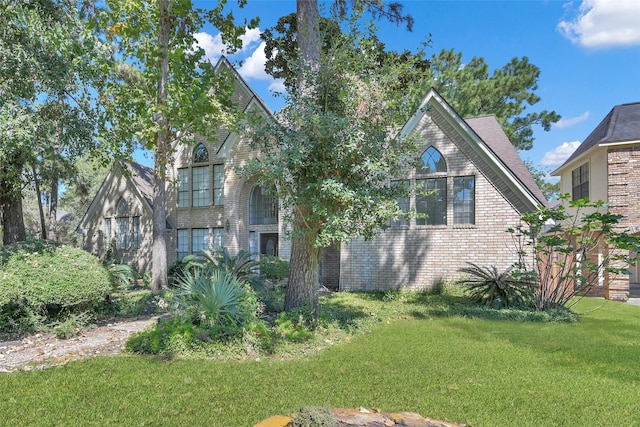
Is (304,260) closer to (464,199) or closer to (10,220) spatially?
(464,199)

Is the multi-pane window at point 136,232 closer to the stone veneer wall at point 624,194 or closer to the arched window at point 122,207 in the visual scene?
the arched window at point 122,207

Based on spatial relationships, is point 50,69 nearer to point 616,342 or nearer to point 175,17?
point 175,17

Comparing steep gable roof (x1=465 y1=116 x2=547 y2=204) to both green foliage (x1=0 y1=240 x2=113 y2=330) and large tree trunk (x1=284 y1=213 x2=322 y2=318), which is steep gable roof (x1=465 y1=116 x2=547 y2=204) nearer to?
large tree trunk (x1=284 y1=213 x2=322 y2=318)

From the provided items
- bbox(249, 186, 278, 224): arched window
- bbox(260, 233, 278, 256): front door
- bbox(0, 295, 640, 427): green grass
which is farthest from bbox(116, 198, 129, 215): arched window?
bbox(0, 295, 640, 427): green grass

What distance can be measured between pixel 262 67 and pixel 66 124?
1443cm

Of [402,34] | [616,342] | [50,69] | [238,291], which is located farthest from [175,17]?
[616,342]

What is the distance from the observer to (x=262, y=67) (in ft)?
73.0

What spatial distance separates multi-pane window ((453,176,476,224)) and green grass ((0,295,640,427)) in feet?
23.0

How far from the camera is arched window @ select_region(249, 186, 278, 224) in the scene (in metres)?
17.8

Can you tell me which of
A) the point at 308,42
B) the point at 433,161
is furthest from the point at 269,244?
the point at 308,42

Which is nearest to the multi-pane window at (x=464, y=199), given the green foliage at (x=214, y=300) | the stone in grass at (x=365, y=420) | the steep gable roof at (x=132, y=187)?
the green foliage at (x=214, y=300)

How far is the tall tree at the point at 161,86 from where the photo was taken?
1234 cm

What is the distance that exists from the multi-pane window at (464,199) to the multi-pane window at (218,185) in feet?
35.9

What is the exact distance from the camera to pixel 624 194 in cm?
1403
